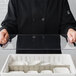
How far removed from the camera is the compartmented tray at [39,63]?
2.04 ft

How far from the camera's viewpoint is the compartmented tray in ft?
2.04

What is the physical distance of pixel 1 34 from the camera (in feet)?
2.48

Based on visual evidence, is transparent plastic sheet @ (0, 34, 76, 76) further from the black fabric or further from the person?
the person

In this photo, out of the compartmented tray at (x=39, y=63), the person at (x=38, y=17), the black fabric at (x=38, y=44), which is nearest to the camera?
the compartmented tray at (x=39, y=63)

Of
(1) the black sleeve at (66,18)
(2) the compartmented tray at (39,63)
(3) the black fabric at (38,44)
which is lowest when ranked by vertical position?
(2) the compartmented tray at (39,63)

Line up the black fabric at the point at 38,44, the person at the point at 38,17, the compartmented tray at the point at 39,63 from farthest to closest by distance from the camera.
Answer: the person at the point at 38,17 < the black fabric at the point at 38,44 < the compartmented tray at the point at 39,63

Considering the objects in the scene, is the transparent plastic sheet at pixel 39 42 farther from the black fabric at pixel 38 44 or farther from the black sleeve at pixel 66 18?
the black sleeve at pixel 66 18

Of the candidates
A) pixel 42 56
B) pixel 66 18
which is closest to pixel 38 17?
pixel 66 18

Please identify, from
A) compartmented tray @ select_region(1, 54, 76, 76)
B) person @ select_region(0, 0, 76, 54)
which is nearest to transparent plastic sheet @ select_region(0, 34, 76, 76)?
compartmented tray @ select_region(1, 54, 76, 76)

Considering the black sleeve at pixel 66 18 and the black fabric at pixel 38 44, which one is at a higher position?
the black sleeve at pixel 66 18

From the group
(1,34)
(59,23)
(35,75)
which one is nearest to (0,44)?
(1,34)

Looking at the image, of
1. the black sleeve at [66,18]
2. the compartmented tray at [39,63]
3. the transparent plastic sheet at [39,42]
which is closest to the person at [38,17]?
the black sleeve at [66,18]

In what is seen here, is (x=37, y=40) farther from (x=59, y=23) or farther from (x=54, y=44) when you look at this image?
(x=59, y=23)

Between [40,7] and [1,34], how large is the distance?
0.33 meters
